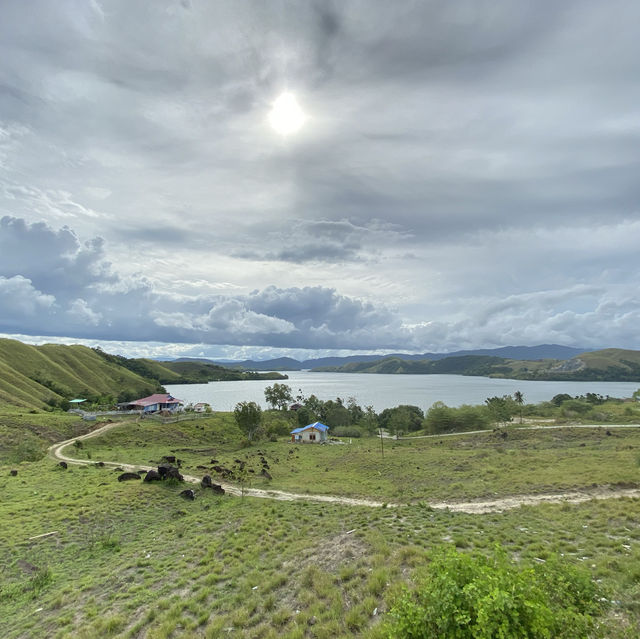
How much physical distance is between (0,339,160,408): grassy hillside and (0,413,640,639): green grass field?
79.8m

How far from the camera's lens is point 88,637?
921 cm

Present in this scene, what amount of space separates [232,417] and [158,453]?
125 ft

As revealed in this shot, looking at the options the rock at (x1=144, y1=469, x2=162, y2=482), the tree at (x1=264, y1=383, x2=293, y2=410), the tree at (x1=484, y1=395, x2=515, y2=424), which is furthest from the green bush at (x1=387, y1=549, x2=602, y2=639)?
the tree at (x1=264, y1=383, x2=293, y2=410)

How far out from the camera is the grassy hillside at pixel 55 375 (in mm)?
98500

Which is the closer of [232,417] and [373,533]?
[373,533]

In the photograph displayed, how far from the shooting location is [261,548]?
47.4 feet

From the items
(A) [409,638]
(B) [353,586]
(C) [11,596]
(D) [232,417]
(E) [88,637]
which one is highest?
(A) [409,638]

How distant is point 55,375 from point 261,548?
166 m

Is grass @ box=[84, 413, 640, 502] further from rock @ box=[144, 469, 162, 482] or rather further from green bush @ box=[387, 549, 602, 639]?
green bush @ box=[387, 549, 602, 639]

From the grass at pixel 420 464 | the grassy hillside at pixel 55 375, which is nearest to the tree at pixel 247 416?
the grass at pixel 420 464

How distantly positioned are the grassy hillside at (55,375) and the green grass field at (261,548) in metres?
79.8

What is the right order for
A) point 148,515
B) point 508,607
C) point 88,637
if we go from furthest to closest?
point 148,515 < point 88,637 < point 508,607

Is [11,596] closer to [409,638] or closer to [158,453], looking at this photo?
[409,638]

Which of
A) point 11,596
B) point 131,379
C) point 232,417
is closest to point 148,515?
point 11,596
